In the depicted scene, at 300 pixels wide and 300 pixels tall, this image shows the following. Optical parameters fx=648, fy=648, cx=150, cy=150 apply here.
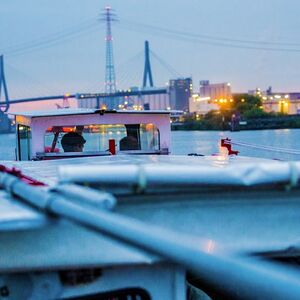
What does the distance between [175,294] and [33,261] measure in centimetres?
69

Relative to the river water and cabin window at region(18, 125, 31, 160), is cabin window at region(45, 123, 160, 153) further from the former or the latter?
the river water

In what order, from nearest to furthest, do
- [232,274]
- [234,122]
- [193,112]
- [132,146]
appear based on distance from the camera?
1. [232,274]
2. [132,146]
3. [234,122]
4. [193,112]

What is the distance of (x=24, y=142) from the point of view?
8898 mm

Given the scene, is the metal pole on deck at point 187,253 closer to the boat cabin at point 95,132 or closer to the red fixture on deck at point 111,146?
the red fixture on deck at point 111,146

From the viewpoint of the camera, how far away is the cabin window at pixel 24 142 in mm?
8617

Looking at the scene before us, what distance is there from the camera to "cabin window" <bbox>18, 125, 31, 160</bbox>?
28.3 ft

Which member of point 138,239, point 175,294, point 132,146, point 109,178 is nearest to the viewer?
point 138,239

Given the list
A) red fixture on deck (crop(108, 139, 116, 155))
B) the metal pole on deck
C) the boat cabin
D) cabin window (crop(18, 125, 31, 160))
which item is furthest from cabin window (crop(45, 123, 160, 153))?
the metal pole on deck

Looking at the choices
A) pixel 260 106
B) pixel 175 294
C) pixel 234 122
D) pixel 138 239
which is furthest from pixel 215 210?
pixel 260 106

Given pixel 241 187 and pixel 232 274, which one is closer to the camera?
pixel 232 274

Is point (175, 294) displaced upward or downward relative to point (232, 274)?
downward

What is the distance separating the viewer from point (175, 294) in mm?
2863

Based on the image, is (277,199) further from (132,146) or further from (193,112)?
(193,112)

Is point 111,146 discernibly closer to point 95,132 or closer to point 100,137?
point 100,137
